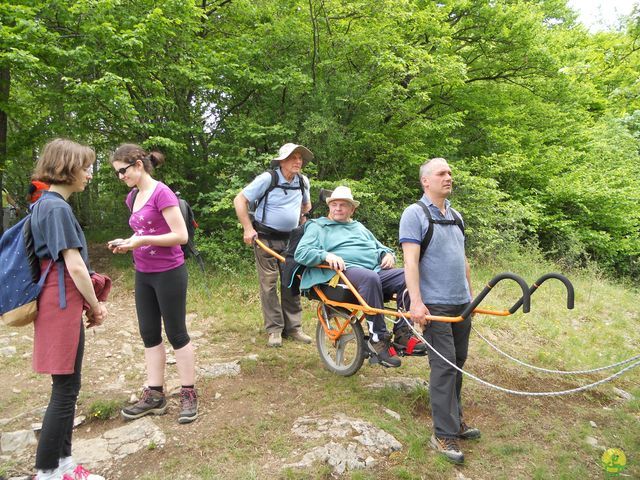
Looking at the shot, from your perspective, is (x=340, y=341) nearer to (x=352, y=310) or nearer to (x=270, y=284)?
(x=352, y=310)

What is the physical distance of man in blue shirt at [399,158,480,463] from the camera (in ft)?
10.2

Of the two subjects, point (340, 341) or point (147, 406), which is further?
point (340, 341)

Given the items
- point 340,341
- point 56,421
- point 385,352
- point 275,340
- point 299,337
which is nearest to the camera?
point 56,421

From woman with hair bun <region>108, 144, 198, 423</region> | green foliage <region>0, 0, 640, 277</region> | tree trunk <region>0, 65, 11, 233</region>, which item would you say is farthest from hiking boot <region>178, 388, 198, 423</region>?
tree trunk <region>0, 65, 11, 233</region>

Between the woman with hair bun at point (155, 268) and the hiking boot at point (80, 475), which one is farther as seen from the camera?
the woman with hair bun at point (155, 268)

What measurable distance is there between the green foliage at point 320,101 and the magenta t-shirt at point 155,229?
3.90 m

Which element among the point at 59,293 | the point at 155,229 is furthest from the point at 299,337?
the point at 59,293

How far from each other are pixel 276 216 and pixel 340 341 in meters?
1.57

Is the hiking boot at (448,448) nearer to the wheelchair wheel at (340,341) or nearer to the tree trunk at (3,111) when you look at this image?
the wheelchair wheel at (340,341)

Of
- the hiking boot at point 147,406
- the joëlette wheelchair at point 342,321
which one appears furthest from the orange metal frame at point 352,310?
the hiking boot at point 147,406

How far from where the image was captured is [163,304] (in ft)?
10.7

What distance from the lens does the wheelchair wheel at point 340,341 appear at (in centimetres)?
402

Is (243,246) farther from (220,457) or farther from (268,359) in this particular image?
(220,457)

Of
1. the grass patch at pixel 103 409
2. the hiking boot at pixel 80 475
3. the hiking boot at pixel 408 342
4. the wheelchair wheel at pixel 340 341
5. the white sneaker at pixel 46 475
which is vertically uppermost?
the hiking boot at pixel 408 342
